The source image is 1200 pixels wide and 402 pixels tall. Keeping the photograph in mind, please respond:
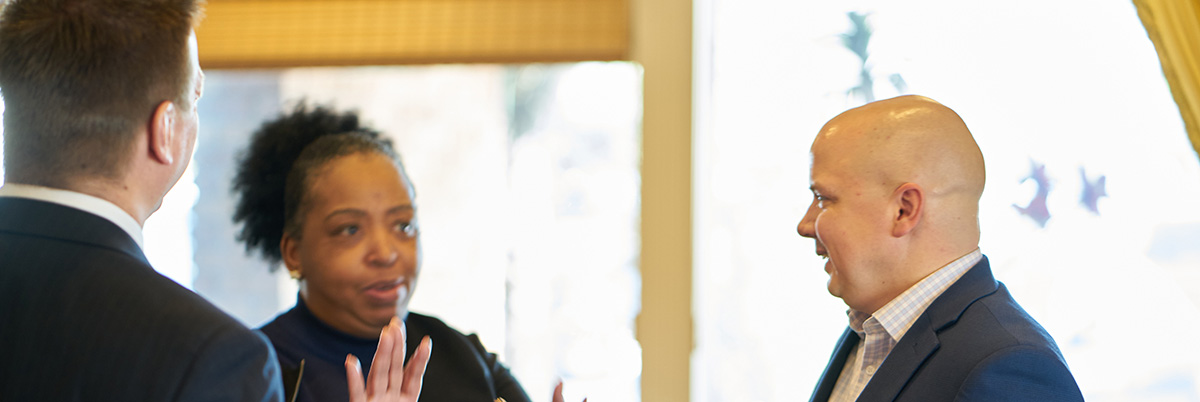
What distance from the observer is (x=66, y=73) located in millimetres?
1075

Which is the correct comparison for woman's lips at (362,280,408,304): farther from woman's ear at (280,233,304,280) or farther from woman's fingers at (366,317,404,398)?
woman's fingers at (366,317,404,398)

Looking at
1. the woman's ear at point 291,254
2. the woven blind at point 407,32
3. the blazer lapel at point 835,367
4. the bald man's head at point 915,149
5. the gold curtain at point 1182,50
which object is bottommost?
the blazer lapel at point 835,367

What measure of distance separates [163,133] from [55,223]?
159mm

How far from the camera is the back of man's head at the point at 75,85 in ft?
3.53

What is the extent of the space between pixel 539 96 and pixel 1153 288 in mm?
1697

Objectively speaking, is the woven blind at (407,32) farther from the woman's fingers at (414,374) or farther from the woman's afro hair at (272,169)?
the woman's fingers at (414,374)

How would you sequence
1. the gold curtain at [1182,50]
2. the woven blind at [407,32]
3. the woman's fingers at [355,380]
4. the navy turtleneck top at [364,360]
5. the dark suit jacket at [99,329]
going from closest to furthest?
the dark suit jacket at [99,329], the woman's fingers at [355,380], the navy turtleneck top at [364,360], the gold curtain at [1182,50], the woven blind at [407,32]

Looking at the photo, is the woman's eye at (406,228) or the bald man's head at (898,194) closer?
the bald man's head at (898,194)

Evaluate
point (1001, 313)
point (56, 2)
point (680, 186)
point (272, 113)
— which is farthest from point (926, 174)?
point (272, 113)

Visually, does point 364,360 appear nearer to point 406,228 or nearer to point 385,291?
point 385,291

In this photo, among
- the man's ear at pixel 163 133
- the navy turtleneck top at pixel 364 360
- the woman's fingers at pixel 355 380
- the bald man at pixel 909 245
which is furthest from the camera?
the navy turtleneck top at pixel 364 360

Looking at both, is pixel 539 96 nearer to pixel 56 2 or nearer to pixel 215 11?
pixel 215 11

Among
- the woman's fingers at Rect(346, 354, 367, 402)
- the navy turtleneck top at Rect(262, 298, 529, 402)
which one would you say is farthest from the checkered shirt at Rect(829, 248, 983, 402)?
the woman's fingers at Rect(346, 354, 367, 402)

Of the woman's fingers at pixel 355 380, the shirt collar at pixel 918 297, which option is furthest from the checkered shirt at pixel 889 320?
the woman's fingers at pixel 355 380
